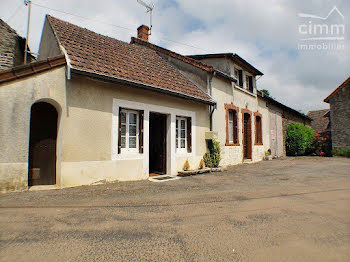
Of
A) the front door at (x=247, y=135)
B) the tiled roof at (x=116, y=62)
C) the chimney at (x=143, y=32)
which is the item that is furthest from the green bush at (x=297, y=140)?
the chimney at (x=143, y=32)

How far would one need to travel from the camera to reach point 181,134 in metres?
9.00

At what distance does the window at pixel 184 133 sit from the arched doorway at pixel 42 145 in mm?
4650

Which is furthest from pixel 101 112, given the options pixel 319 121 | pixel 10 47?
pixel 319 121

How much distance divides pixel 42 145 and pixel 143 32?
9.96 metres

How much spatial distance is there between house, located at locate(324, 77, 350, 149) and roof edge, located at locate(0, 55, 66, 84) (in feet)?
64.8

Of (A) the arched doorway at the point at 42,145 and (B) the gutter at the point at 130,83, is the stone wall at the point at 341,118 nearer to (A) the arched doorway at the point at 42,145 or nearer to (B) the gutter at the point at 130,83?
(B) the gutter at the point at 130,83

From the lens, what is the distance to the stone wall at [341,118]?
53.3ft

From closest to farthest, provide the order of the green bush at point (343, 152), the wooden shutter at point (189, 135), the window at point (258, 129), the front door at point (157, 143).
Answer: the front door at point (157, 143) < the wooden shutter at point (189, 135) < the window at point (258, 129) < the green bush at point (343, 152)

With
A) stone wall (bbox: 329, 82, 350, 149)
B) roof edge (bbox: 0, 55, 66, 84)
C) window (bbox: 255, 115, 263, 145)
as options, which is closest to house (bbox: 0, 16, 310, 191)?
roof edge (bbox: 0, 55, 66, 84)

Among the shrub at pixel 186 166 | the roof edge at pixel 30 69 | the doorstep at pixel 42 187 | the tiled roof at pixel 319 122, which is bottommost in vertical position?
the doorstep at pixel 42 187

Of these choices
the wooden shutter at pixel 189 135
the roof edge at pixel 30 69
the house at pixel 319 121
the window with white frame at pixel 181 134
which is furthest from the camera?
the house at pixel 319 121

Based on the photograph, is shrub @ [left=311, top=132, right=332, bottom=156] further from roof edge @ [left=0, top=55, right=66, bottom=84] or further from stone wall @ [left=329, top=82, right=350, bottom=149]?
roof edge @ [left=0, top=55, right=66, bottom=84]

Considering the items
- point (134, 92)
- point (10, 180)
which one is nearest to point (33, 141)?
point (10, 180)

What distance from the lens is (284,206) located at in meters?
4.22
